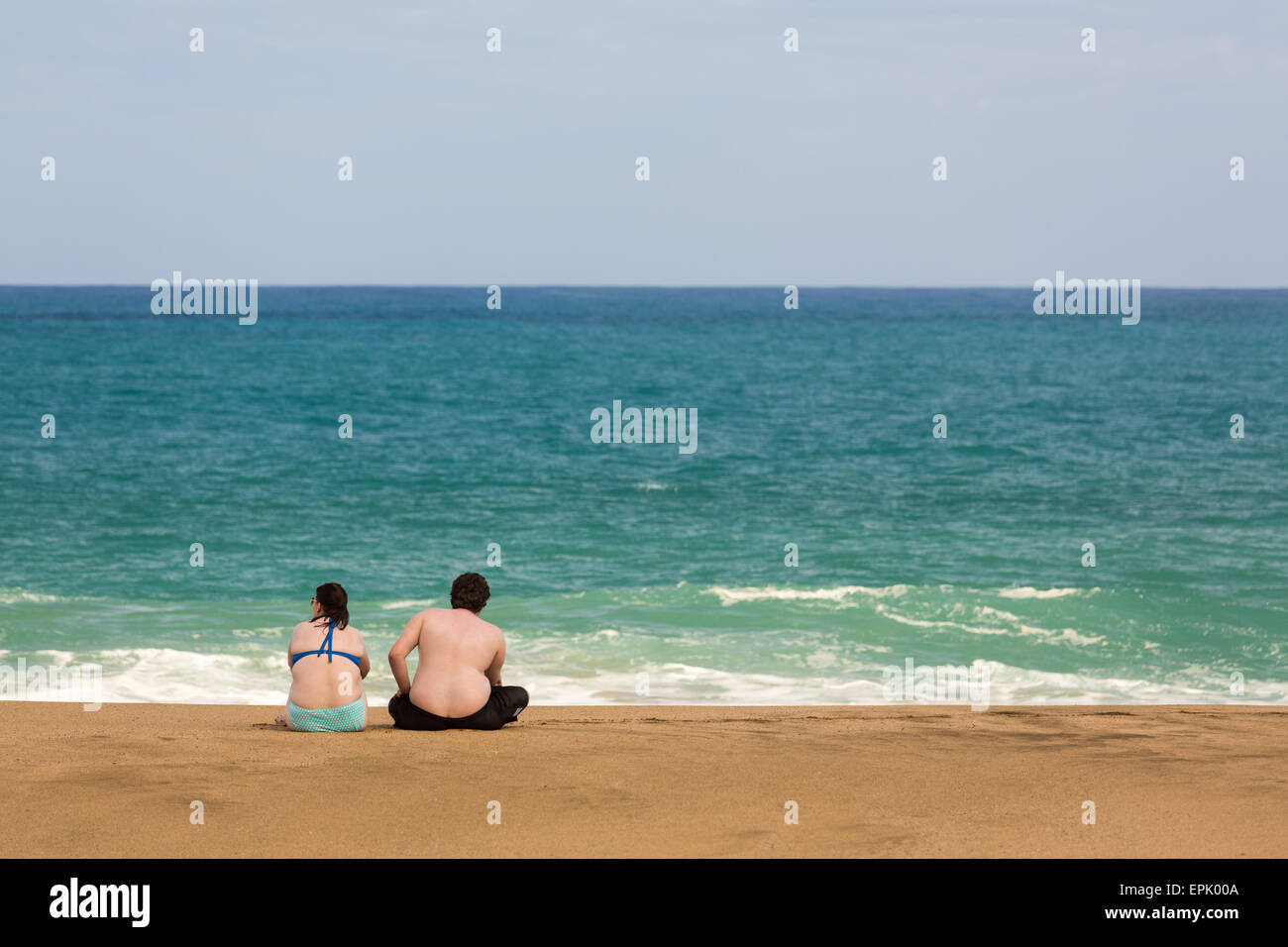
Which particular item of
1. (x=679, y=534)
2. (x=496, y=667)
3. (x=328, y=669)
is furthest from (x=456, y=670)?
(x=679, y=534)

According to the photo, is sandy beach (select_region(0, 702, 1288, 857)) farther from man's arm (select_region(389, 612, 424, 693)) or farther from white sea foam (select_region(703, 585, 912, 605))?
white sea foam (select_region(703, 585, 912, 605))

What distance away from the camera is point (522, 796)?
679 centimetres

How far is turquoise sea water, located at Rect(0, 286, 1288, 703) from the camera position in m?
12.3

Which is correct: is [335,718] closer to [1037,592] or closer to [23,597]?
[23,597]

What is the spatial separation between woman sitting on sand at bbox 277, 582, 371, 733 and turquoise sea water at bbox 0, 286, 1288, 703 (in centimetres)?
307

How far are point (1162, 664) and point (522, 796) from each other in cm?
794

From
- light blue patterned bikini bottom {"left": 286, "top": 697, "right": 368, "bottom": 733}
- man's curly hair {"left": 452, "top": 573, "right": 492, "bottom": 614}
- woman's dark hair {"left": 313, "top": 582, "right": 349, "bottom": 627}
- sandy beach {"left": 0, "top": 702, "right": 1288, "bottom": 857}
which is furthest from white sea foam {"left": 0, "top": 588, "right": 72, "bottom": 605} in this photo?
man's curly hair {"left": 452, "top": 573, "right": 492, "bottom": 614}

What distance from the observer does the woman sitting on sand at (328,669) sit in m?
7.95

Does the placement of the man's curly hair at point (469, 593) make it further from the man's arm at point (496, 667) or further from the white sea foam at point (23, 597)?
the white sea foam at point (23, 597)

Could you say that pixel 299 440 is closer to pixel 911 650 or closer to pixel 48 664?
pixel 48 664

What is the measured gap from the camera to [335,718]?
26.5 feet

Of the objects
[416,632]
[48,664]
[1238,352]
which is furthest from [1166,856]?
[1238,352]

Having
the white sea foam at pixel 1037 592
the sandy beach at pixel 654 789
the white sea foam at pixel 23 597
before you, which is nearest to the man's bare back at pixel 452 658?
the sandy beach at pixel 654 789

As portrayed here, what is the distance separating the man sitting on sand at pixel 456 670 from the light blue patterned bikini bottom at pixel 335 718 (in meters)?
0.22
